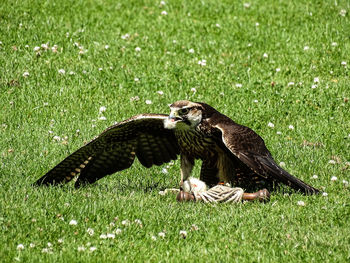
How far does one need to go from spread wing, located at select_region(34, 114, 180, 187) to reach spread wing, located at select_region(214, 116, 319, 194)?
82 cm

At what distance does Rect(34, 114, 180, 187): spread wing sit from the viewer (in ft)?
25.0

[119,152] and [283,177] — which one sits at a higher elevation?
[283,177]

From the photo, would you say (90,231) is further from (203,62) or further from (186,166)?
(203,62)

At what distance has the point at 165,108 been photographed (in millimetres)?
10148

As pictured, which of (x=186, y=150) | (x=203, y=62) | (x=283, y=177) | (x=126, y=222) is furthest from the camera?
(x=203, y=62)

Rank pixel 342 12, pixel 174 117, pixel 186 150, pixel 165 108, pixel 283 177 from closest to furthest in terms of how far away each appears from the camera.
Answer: pixel 283 177
pixel 174 117
pixel 186 150
pixel 165 108
pixel 342 12

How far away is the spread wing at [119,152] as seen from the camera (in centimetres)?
761

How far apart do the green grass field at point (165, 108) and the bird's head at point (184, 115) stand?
2.46 feet

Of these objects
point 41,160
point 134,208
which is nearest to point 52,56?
point 41,160

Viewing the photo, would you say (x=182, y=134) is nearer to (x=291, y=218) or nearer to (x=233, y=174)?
(x=233, y=174)

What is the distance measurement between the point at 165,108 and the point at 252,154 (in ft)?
10.7

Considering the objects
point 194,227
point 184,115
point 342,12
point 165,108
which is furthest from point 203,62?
point 194,227

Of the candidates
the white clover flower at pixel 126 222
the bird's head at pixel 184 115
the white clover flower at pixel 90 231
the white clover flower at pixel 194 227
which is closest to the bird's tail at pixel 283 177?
the bird's head at pixel 184 115

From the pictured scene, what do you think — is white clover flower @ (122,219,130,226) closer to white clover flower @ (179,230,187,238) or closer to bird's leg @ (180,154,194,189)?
white clover flower @ (179,230,187,238)
